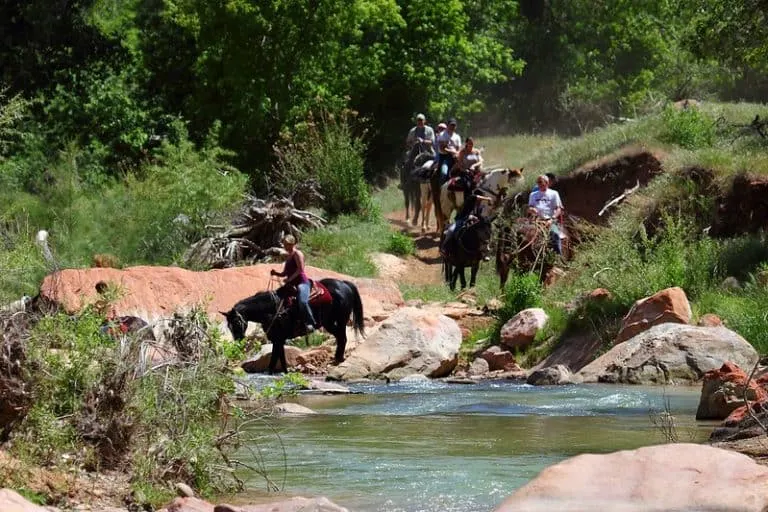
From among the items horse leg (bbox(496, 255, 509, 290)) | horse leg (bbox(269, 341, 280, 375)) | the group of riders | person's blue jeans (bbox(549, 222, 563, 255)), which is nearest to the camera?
horse leg (bbox(269, 341, 280, 375))

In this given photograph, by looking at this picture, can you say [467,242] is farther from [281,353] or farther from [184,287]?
[281,353]

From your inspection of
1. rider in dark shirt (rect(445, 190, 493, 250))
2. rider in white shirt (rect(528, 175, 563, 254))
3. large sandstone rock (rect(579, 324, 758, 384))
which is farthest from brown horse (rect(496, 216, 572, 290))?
large sandstone rock (rect(579, 324, 758, 384))

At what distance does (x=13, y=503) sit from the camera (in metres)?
7.51

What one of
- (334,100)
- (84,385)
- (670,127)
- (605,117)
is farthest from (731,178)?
(605,117)

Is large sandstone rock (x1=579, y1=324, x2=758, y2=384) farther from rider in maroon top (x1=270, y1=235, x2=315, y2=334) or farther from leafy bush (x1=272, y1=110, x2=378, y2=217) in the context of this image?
leafy bush (x1=272, y1=110, x2=378, y2=217)

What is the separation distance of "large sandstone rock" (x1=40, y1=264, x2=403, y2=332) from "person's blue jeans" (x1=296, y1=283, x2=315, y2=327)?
1.31 meters

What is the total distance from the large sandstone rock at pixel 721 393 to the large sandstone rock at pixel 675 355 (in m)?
3.91

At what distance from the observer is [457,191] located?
3297 cm

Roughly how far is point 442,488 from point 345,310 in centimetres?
1266

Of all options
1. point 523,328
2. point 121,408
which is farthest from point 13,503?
point 523,328

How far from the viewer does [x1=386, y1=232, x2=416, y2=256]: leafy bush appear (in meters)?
34.2

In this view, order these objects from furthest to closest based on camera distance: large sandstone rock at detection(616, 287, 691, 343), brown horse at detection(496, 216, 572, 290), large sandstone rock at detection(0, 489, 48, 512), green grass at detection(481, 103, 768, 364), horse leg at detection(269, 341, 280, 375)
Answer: brown horse at detection(496, 216, 572, 290), horse leg at detection(269, 341, 280, 375), green grass at detection(481, 103, 768, 364), large sandstone rock at detection(616, 287, 691, 343), large sandstone rock at detection(0, 489, 48, 512)

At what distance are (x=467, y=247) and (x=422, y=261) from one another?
216 inches

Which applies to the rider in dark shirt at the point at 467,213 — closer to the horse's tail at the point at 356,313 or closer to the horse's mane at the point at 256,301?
the horse's tail at the point at 356,313
